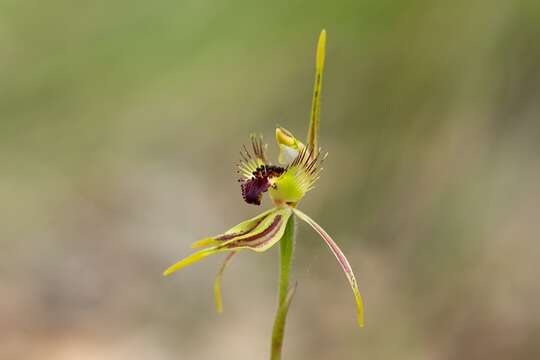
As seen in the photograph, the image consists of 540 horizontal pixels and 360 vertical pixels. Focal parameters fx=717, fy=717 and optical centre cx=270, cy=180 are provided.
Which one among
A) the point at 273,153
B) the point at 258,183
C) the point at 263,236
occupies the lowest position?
the point at 263,236

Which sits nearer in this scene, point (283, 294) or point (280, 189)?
point (283, 294)

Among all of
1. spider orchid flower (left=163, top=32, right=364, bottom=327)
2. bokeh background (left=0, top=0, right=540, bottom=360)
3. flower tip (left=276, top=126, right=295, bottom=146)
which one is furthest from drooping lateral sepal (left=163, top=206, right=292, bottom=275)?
bokeh background (left=0, top=0, right=540, bottom=360)

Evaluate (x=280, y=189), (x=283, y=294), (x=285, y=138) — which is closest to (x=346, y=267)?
(x=283, y=294)

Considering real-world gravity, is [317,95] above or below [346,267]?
above

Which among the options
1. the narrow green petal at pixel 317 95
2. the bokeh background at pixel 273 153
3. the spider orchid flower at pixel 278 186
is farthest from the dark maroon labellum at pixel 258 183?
the bokeh background at pixel 273 153

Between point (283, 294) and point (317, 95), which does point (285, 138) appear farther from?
point (283, 294)

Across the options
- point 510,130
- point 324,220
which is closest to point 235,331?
point 324,220

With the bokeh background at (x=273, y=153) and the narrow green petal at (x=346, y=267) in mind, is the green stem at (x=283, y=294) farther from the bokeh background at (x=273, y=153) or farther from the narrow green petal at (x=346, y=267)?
the bokeh background at (x=273, y=153)

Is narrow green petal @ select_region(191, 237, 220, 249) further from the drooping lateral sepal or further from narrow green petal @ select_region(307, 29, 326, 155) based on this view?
narrow green petal @ select_region(307, 29, 326, 155)
